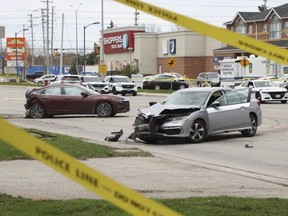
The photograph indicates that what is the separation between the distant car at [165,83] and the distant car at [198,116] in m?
38.7

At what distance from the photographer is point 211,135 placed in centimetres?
1697

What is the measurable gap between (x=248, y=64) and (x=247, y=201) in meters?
43.4

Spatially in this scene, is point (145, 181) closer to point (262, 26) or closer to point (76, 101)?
point (76, 101)

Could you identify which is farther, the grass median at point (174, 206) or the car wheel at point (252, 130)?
the car wheel at point (252, 130)

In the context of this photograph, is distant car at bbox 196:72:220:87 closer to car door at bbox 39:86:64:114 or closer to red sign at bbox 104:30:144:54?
red sign at bbox 104:30:144:54

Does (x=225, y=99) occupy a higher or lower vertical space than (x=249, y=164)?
higher

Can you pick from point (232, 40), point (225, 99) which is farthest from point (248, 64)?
point (232, 40)

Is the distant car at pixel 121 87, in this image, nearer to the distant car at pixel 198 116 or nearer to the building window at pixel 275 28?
the building window at pixel 275 28

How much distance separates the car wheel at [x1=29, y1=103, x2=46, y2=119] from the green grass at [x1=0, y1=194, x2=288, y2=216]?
1728 cm

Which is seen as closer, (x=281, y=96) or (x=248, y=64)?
(x=281, y=96)

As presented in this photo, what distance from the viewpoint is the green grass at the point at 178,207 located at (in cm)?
639

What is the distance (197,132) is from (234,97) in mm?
2214

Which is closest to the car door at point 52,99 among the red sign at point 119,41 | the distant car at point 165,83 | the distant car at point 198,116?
the distant car at point 198,116

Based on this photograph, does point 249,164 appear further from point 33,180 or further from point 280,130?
point 280,130
